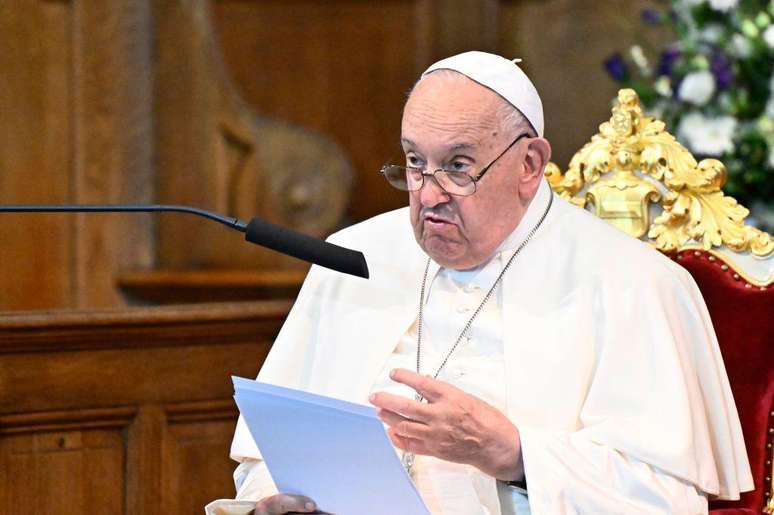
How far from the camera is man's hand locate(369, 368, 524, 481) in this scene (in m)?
2.59

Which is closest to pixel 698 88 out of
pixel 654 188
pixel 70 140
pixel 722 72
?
pixel 722 72

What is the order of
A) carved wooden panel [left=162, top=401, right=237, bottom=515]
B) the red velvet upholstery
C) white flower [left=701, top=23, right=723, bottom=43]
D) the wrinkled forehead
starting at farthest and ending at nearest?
white flower [left=701, top=23, right=723, bottom=43], carved wooden panel [left=162, top=401, right=237, bottom=515], the red velvet upholstery, the wrinkled forehead

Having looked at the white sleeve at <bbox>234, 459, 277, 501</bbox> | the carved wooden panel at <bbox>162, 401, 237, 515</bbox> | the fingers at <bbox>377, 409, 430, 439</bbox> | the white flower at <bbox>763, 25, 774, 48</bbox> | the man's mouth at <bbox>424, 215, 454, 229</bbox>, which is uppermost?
the white flower at <bbox>763, 25, 774, 48</bbox>

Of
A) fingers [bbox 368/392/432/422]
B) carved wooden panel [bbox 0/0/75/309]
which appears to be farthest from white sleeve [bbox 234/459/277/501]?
carved wooden panel [bbox 0/0/75/309]

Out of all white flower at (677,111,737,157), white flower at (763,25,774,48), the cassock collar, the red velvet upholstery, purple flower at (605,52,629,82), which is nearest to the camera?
the red velvet upholstery

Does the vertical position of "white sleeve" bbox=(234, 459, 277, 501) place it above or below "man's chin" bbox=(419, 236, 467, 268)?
below

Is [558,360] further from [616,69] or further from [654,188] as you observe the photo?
[616,69]

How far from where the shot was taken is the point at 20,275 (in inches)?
229

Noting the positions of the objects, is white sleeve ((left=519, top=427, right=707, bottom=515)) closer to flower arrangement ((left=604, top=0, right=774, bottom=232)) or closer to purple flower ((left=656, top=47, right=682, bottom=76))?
flower arrangement ((left=604, top=0, right=774, bottom=232))

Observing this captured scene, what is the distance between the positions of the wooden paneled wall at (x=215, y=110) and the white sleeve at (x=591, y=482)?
3.08 metres

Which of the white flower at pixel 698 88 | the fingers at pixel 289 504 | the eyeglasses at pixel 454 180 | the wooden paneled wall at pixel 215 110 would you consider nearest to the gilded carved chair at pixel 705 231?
the eyeglasses at pixel 454 180

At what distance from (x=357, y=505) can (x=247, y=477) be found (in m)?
0.52

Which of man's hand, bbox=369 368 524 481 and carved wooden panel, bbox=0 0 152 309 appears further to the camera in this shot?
carved wooden panel, bbox=0 0 152 309

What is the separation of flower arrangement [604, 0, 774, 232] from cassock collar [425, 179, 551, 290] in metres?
1.58
